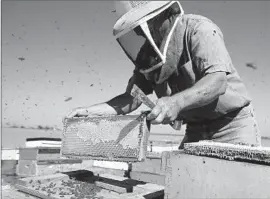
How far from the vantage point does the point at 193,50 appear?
1746 millimetres

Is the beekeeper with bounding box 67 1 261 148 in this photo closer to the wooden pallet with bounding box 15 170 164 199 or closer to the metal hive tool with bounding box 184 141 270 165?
the metal hive tool with bounding box 184 141 270 165

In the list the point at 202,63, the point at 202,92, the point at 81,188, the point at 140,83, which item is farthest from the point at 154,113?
the point at 140,83

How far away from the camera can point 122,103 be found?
2539 mm

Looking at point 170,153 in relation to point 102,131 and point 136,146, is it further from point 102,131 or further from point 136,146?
point 102,131

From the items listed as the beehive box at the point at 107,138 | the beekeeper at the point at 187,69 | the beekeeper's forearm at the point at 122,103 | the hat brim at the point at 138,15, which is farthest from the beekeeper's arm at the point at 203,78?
the beekeeper's forearm at the point at 122,103

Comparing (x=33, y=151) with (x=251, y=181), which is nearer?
(x=251, y=181)

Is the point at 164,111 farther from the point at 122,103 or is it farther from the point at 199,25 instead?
the point at 122,103

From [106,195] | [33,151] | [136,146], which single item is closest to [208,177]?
[136,146]

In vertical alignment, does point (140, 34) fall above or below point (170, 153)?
above

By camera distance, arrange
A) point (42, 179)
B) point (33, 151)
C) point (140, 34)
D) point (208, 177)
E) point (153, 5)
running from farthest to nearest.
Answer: point (33, 151) < point (42, 179) < point (140, 34) < point (153, 5) < point (208, 177)

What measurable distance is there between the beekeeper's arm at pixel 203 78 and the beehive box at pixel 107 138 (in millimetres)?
137

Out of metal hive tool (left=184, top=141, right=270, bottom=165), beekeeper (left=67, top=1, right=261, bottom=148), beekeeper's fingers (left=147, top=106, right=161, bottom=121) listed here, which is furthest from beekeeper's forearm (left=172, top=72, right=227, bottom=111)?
metal hive tool (left=184, top=141, right=270, bottom=165)

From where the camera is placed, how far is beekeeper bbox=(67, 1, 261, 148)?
152 cm

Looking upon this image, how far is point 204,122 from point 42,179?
4.48 ft
